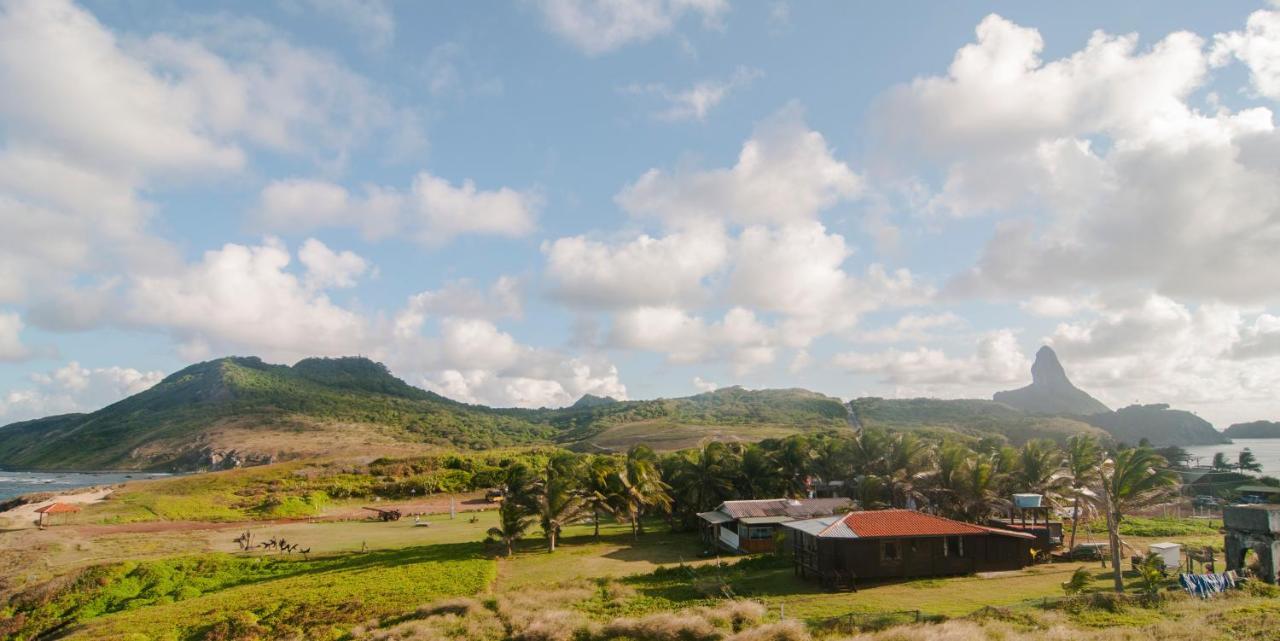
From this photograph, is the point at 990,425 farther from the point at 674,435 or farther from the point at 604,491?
the point at 604,491

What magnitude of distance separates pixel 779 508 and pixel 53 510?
57.2m

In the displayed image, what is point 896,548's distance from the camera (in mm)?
29203

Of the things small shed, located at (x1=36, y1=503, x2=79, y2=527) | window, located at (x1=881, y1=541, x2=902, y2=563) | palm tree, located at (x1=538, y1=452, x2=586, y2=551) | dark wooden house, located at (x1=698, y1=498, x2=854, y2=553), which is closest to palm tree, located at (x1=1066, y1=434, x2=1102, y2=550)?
dark wooden house, located at (x1=698, y1=498, x2=854, y2=553)

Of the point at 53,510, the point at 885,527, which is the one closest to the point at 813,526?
the point at 885,527

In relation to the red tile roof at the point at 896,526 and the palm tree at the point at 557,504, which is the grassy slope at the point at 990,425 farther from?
the palm tree at the point at 557,504

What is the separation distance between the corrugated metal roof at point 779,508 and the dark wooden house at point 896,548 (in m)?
7.17

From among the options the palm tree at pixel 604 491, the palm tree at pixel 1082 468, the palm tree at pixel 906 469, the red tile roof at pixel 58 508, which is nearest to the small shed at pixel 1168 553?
the palm tree at pixel 1082 468

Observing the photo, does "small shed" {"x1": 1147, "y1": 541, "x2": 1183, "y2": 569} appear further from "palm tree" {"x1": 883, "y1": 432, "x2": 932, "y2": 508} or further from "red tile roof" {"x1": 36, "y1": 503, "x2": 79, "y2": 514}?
"red tile roof" {"x1": 36, "y1": 503, "x2": 79, "y2": 514}

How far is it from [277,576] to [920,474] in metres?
39.4

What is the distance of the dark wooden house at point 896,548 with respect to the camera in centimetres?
2841

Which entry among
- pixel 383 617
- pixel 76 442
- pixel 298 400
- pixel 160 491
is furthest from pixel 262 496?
pixel 76 442

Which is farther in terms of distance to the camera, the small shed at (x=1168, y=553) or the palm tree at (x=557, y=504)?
the palm tree at (x=557, y=504)

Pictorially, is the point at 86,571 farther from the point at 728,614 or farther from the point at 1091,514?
the point at 1091,514

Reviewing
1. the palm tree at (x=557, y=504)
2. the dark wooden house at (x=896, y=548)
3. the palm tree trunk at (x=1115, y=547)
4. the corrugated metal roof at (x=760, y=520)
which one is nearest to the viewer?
the palm tree trunk at (x=1115, y=547)
